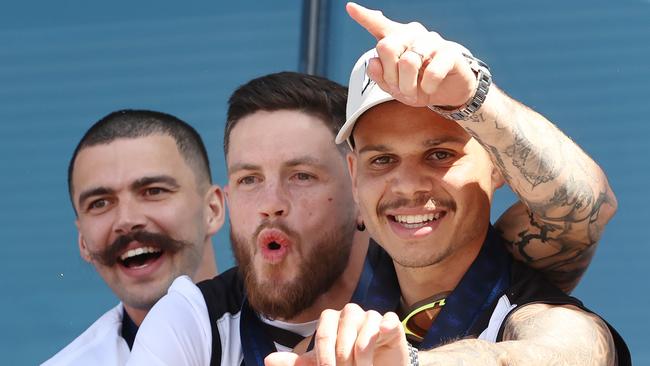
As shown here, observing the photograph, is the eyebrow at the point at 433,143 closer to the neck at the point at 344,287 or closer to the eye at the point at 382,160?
the eye at the point at 382,160

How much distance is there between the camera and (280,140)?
7.95 feet

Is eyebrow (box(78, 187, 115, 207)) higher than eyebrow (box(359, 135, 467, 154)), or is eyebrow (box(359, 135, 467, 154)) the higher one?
eyebrow (box(78, 187, 115, 207))

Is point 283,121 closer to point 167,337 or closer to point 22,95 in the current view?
point 167,337

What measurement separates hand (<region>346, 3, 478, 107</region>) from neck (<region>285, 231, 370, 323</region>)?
32.4 inches

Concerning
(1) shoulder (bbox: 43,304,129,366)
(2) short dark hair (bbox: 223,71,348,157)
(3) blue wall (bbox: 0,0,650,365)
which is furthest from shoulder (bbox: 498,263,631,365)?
(3) blue wall (bbox: 0,0,650,365)

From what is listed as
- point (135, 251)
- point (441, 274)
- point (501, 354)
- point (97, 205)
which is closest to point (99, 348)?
point (135, 251)

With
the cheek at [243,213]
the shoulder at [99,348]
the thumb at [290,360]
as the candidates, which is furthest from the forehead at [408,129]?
the shoulder at [99,348]

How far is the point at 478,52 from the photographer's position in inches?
128

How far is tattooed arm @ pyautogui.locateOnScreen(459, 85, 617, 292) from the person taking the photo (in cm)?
180

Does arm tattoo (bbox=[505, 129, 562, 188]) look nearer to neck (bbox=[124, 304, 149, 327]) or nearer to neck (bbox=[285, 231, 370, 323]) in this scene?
neck (bbox=[285, 231, 370, 323])

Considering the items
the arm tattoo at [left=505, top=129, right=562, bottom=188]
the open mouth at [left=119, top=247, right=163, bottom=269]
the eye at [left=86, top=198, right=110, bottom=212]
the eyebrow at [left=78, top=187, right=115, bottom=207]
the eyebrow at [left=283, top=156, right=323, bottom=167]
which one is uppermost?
the eyebrow at [left=78, top=187, right=115, bottom=207]

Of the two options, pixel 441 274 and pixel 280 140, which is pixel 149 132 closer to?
pixel 280 140

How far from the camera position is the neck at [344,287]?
7.89 feet

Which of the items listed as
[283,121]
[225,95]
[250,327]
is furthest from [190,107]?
[250,327]
